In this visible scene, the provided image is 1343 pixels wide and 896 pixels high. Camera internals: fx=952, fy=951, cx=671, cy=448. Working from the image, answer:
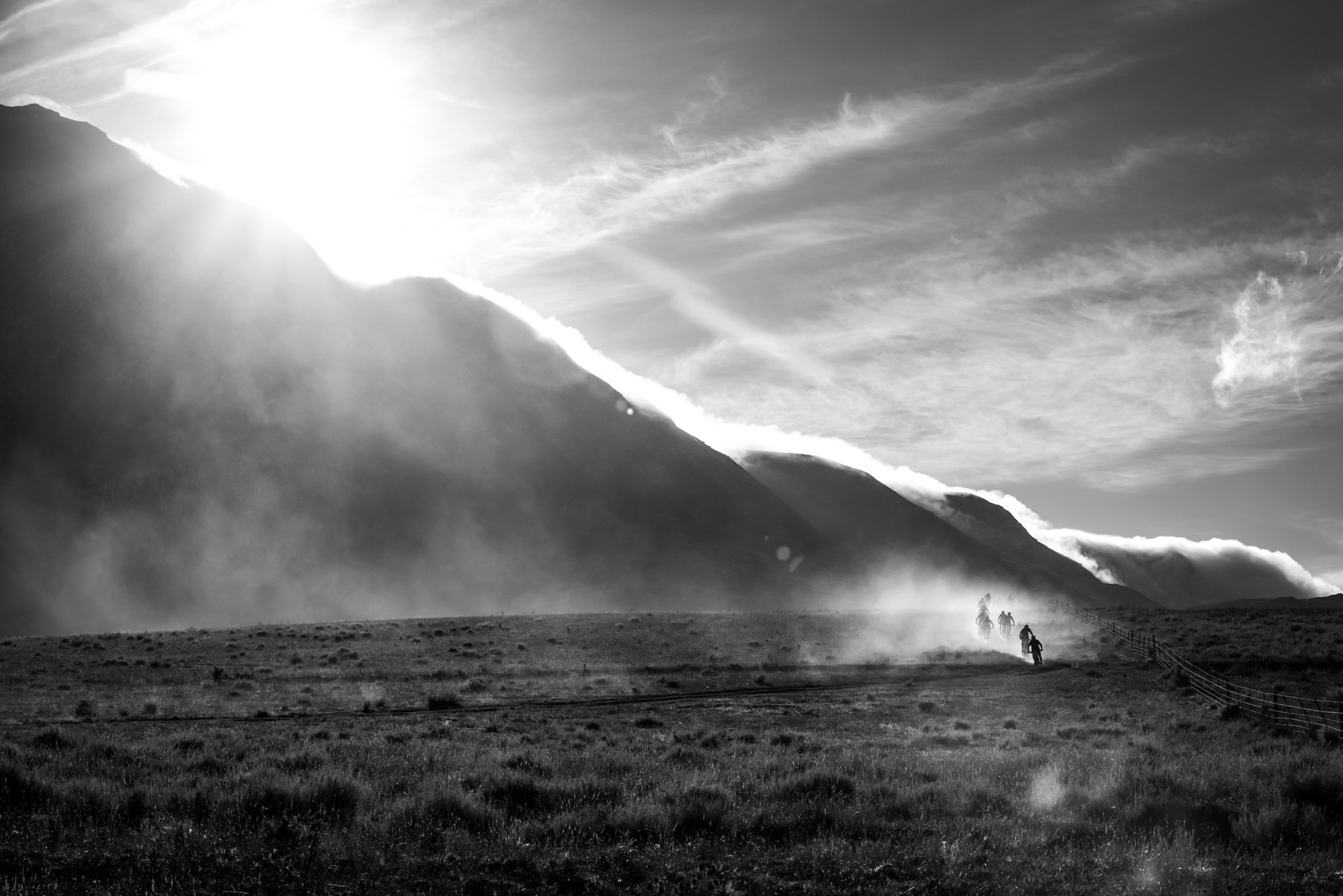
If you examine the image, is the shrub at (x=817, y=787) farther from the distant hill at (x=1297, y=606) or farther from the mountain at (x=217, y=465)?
the mountain at (x=217, y=465)

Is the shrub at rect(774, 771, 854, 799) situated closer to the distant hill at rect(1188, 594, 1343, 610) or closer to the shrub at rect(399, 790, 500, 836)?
the shrub at rect(399, 790, 500, 836)

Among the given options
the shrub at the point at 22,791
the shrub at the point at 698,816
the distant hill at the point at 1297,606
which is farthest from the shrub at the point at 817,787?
the distant hill at the point at 1297,606

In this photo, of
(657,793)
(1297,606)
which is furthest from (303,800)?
(1297,606)

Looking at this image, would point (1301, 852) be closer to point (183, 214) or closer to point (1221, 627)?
point (1221, 627)

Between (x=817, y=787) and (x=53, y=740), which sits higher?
(x=53, y=740)

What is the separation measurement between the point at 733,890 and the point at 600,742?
1179 centimetres

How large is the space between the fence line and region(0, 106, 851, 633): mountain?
407ft

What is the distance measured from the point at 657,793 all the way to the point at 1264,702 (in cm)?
1813

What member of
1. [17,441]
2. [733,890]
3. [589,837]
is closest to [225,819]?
[589,837]

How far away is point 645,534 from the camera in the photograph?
19500 centimetres

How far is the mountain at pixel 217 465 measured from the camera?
14062 cm

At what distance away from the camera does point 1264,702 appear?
2391 cm

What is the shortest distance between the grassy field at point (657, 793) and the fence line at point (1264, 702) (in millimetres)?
809

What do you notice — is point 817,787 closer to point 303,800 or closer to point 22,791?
point 303,800
